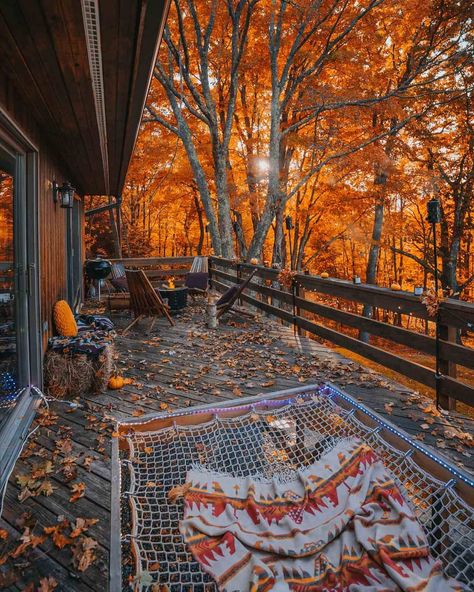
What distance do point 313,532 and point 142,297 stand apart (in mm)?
5017

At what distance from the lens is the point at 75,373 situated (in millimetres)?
3732

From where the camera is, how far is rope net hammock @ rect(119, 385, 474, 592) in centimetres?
178

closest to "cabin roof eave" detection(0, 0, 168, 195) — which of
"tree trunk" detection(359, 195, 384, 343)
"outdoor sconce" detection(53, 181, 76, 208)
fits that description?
"outdoor sconce" detection(53, 181, 76, 208)

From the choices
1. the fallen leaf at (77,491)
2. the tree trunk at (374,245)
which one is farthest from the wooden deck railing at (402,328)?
the tree trunk at (374,245)

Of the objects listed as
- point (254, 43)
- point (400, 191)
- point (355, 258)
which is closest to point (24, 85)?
point (254, 43)

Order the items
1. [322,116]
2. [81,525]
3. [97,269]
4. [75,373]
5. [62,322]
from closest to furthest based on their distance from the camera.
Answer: [81,525] → [75,373] → [62,322] → [97,269] → [322,116]

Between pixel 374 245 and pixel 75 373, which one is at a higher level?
pixel 374 245

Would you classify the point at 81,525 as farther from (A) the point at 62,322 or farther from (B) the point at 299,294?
(B) the point at 299,294

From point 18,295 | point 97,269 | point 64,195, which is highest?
point 64,195

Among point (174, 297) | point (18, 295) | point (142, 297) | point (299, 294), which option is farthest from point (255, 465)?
point (174, 297)

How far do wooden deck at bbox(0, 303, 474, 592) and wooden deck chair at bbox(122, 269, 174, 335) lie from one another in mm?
342

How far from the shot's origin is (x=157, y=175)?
49.5 feet

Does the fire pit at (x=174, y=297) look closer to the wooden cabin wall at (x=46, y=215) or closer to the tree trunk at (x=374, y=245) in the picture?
the wooden cabin wall at (x=46, y=215)

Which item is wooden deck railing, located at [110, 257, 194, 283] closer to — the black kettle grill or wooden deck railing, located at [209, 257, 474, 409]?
the black kettle grill
